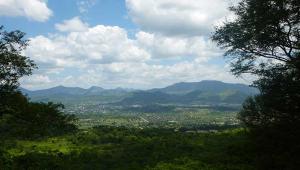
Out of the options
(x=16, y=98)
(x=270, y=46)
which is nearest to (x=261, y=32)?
(x=270, y=46)

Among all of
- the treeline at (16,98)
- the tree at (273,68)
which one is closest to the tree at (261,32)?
the tree at (273,68)

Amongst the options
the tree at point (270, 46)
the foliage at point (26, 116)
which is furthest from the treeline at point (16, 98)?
the tree at point (270, 46)

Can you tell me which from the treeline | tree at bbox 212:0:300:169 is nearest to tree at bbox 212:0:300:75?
tree at bbox 212:0:300:169

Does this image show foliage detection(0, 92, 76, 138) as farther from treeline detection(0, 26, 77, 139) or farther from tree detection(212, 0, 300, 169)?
tree detection(212, 0, 300, 169)

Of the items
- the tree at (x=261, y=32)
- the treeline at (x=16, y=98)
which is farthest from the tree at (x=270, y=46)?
the treeline at (x=16, y=98)

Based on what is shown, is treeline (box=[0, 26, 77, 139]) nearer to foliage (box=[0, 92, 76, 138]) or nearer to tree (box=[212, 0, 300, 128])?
foliage (box=[0, 92, 76, 138])

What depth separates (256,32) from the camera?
121ft

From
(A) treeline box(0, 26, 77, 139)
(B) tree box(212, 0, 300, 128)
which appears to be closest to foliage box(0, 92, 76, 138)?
(A) treeline box(0, 26, 77, 139)

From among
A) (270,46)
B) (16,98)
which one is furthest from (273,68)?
(16,98)

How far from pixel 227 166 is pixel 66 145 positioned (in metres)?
67.7

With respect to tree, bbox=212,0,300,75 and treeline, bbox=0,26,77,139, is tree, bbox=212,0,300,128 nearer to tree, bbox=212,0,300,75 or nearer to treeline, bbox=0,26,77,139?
tree, bbox=212,0,300,75

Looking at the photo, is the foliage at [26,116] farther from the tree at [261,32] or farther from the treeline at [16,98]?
the tree at [261,32]

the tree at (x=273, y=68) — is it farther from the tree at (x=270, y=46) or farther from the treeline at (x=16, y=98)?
the treeline at (x=16, y=98)

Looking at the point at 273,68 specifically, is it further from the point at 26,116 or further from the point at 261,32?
the point at 26,116
